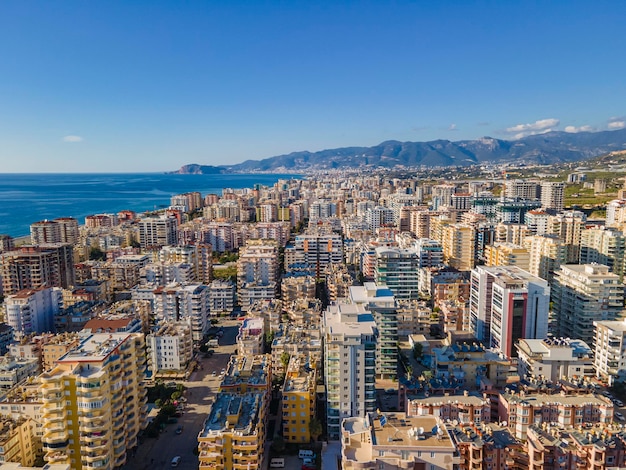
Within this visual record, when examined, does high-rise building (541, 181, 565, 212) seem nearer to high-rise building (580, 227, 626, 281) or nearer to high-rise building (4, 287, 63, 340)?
high-rise building (580, 227, 626, 281)

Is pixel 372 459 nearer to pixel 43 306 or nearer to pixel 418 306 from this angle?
pixel 418 306

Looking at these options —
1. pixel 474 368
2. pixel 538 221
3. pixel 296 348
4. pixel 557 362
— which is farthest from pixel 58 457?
pixel 538 221

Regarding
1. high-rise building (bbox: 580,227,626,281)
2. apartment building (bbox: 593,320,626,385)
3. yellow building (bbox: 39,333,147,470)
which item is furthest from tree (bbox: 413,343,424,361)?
high-rise building (bbox: 580,227,626,281)

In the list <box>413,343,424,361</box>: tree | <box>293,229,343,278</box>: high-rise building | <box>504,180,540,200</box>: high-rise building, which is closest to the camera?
<box>413,343,424,361</box>: tree

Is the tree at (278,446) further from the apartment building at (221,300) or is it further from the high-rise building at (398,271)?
the high-rise building at (398,271)

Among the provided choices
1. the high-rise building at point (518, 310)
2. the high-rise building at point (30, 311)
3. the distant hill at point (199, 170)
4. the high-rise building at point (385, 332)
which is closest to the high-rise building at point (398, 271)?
the high-rise building at point (518, 310)
